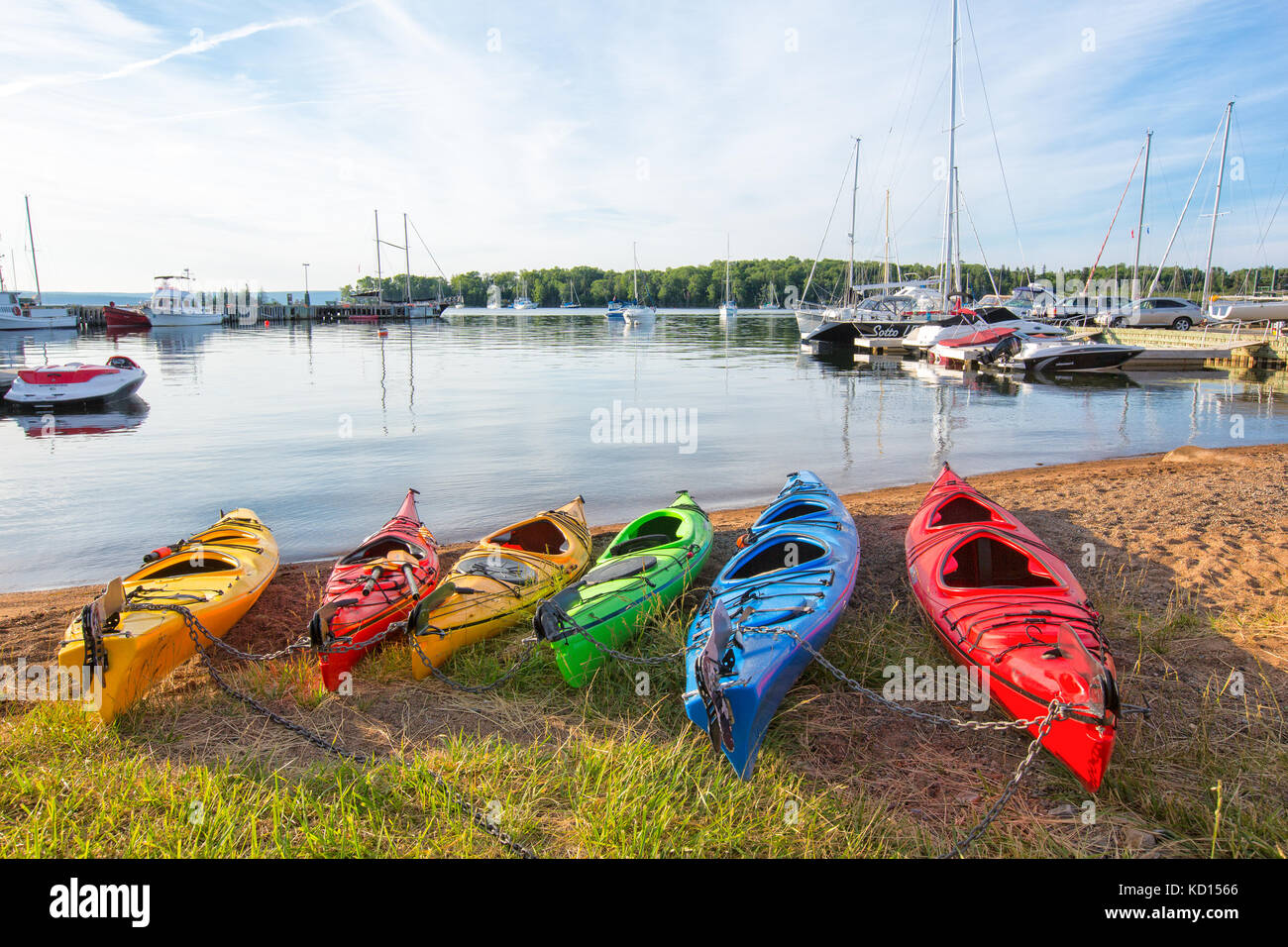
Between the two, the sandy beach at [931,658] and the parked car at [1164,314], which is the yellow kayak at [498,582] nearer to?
the sandy beach at [931,658]

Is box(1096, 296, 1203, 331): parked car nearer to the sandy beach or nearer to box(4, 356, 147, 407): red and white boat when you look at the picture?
the sandy beach

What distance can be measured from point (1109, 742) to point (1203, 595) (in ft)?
11.6

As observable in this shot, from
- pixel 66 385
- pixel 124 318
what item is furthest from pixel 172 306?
pixel 66 385

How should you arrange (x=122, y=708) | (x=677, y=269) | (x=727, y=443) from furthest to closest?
(x=677, y=269) < (x=727, y=443) < (x=122, y=708)

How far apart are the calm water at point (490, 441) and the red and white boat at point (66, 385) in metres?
0.85

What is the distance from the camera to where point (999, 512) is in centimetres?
711

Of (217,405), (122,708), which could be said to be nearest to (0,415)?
(217,405)

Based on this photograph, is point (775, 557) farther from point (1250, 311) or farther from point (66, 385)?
point (1250, 311)

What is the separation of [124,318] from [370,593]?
7676 cm

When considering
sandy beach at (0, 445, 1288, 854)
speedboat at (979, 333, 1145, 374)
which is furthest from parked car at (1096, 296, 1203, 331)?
sandy beach at (0, 445, 1288, 854)

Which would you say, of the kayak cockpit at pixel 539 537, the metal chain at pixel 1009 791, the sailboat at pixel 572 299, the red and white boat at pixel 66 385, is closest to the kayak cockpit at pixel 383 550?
the kayak cockpit at pixel 539 537

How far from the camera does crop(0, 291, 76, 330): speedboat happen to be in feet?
198

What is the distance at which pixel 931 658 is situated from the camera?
18.0ft

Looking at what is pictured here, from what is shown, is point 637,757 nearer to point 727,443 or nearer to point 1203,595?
point 1203,595
